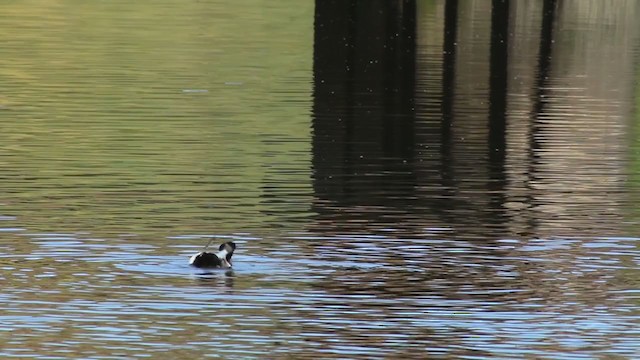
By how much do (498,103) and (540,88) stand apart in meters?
3.98

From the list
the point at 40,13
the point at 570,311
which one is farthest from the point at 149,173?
the point at 40,13

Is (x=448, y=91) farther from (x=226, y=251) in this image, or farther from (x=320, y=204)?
(x=226, y=251)

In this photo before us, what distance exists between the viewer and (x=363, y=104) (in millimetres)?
44281

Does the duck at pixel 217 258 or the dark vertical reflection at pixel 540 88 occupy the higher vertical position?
the duck at pixel 217 258

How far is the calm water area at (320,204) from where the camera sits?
65.4ft

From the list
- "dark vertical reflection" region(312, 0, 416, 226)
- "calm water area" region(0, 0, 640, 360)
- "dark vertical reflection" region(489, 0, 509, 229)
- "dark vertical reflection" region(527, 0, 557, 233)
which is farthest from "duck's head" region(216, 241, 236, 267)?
"dark vertical reflection" region(489, 0, 509, 229)

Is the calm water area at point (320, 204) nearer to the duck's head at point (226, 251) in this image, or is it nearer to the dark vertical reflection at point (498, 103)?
the dark vertical reflection at point (498, 103)

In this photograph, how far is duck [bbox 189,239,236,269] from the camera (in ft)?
74.1

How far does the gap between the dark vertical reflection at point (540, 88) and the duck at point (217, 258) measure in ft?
17.1

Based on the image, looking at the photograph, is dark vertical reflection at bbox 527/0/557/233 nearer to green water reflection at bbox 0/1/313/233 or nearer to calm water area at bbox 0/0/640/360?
calm water area at bbox 0/0/640/360

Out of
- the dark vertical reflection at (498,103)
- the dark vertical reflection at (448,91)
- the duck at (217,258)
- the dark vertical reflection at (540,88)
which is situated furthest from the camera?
the dark vertical reflection at (448,91)

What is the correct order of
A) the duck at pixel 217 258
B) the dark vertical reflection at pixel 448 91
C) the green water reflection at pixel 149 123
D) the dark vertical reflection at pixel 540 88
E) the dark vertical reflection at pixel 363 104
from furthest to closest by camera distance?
1. the dark vertical reflection at pixel 448 91
2. the dark vertical reflection at pixel 540 88
3. the dark vertical reflection at pixel 363 104
4. the green water reflection at pixel 149 123
5. the duck at pixel 217 258

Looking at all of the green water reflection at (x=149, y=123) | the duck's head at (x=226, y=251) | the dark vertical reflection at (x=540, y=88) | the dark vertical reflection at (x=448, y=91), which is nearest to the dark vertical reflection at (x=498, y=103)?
the dark vertical reflection at (x=540, y=88)

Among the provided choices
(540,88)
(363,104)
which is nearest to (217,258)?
(363,104)
